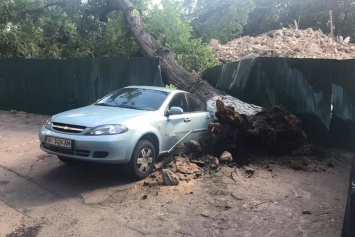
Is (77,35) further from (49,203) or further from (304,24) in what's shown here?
(304,24)

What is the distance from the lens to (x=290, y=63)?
903cm

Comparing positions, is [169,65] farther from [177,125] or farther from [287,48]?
[177,125]

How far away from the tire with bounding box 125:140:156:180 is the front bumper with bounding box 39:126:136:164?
0.15 meters

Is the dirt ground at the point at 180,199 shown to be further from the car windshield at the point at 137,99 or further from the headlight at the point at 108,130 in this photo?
the car windshield at the point at 137,99

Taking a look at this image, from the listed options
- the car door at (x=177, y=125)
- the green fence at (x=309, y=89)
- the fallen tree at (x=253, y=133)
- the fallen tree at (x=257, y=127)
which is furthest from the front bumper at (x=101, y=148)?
the green fence at (x=309, y=89)

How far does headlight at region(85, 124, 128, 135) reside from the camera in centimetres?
588

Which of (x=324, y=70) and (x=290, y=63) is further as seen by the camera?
(x=290, y=63)

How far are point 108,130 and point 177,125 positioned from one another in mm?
1668

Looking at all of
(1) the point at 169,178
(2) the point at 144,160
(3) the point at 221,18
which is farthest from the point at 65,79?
(3) the point at 221,18

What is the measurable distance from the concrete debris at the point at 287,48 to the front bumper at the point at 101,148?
315 inches

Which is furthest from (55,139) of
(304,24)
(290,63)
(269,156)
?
(304,24)

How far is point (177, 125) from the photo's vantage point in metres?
7.23

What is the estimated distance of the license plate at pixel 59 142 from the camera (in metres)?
5.89

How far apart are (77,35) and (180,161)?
11220mm
